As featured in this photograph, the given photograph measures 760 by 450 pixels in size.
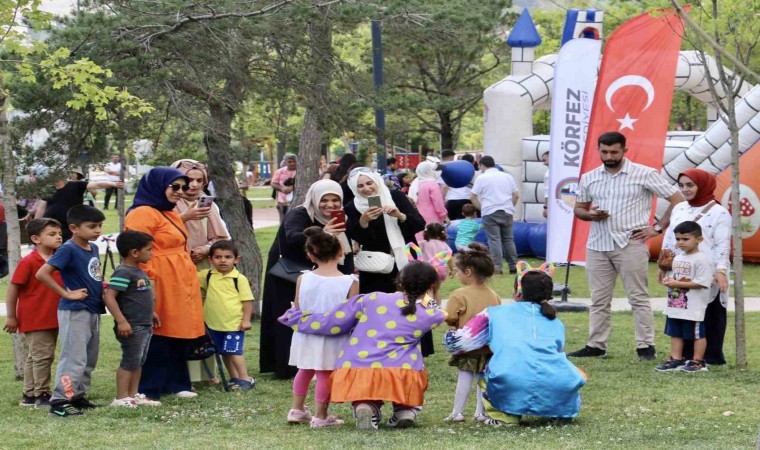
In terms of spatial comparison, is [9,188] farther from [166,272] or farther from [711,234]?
[711,234]

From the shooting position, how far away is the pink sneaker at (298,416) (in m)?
6.84

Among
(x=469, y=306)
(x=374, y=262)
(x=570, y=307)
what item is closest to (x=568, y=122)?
(x=570, y=307)

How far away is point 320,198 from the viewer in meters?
7.90

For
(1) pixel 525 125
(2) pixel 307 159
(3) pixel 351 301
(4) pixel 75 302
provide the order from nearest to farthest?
(3) pixel 351 301, (4) pixel 75 302, (1) pixel 525 125, (2) pixel 307 159

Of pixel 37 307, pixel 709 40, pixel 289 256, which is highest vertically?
pixel 709 40

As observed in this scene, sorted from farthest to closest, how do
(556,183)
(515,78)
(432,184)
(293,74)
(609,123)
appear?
1. (515,78)
2. (432,184)
3. (556,183)
4. (609,123)
5. (293,74)

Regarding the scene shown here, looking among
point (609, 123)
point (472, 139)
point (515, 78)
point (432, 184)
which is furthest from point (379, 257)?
point (472, 139)

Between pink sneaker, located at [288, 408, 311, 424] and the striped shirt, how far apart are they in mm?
3332

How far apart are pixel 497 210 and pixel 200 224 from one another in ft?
28.9

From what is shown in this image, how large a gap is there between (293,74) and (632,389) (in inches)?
181

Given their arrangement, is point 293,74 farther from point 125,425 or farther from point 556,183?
point 125,425

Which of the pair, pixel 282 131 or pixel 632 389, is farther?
pixel 282 131

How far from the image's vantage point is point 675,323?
8.77 meters

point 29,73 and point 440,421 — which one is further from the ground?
point 29,73
